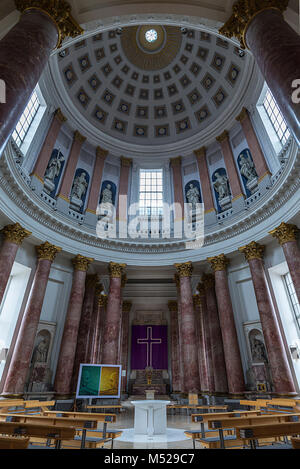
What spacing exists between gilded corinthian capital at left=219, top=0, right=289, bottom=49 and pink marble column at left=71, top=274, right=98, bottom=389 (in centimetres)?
1505

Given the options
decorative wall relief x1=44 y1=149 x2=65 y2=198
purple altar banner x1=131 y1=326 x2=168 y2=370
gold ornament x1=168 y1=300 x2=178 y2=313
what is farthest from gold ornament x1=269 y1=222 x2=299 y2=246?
purple altar banner x1=131 y1=326 x2=168 y2=370

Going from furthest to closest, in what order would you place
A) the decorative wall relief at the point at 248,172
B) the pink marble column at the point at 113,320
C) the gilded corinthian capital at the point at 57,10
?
the decorative wall relief at the point at 248,172
the pink marble column at the point at 113,320
the gilded corinthian capital at the point at 57,10

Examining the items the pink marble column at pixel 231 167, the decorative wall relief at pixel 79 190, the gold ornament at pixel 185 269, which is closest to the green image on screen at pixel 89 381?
the gold ornament at pixel 185 269

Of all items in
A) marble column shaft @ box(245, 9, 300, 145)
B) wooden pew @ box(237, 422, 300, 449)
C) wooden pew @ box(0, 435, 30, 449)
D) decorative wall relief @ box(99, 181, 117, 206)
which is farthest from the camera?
decorative wall relief @ box(99, 181, 117, 206)

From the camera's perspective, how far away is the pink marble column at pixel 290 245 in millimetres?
11863

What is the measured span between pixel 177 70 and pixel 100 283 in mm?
19034

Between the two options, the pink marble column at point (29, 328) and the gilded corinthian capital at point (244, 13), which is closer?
the gilded corinthian capital at point (244, 13)

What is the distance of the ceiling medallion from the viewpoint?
21656 millimetres

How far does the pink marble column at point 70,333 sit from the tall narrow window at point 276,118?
13340 mm

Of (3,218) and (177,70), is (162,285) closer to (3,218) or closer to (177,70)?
(3,218)

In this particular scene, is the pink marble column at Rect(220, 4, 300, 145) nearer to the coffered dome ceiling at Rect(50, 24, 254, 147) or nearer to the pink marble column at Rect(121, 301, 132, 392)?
the coffered dome ceiling at Rect(50, 24, 254, 147)

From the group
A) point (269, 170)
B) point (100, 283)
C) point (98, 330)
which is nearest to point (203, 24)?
point (269, 170)

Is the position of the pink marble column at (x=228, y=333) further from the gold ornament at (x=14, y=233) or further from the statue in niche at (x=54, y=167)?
the statue in niche at (x=54, y=167)

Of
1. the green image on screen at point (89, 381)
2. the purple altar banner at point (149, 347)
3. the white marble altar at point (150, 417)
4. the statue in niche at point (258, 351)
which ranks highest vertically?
the purple altar banner at point (149, 347)
